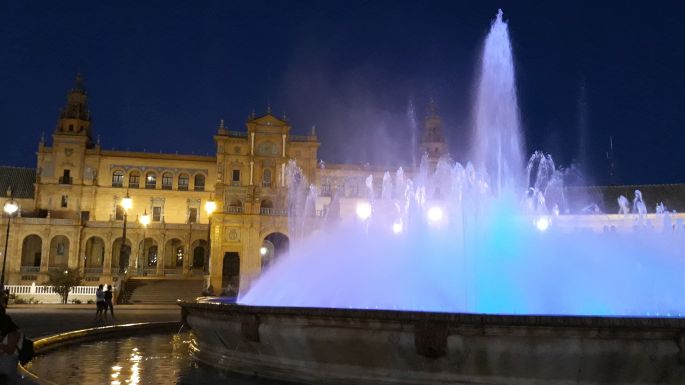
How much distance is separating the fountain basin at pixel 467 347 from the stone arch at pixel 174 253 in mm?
55911

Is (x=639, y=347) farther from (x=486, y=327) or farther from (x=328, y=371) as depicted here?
(x=328, y=371)

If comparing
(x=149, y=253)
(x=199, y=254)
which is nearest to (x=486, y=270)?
(x=199, y=254)

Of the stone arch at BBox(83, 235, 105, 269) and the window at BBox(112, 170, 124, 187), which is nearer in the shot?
the stone arch at BBox(83, 235, 105, 269)

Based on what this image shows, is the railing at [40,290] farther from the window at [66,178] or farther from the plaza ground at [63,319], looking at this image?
the window at [66,178]

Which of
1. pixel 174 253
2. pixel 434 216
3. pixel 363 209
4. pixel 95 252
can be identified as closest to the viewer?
pixel 434 216

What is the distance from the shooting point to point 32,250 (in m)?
57.8

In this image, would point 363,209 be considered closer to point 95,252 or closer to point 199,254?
point 199,254

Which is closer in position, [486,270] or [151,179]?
[486,270]

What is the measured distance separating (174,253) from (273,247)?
40.4 feet

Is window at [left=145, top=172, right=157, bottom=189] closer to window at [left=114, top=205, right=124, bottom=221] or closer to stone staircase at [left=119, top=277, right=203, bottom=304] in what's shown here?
window at [left=114, top=205, right=124, bottom=221]

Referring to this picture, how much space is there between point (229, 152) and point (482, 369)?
50561mm

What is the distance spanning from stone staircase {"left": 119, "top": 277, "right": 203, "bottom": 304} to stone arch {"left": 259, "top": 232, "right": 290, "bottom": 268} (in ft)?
34.7

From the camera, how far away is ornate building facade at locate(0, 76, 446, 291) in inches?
1977

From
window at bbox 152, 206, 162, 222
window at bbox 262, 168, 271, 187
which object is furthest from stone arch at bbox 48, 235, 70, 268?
window at bbox 262, 168, 271, 187
